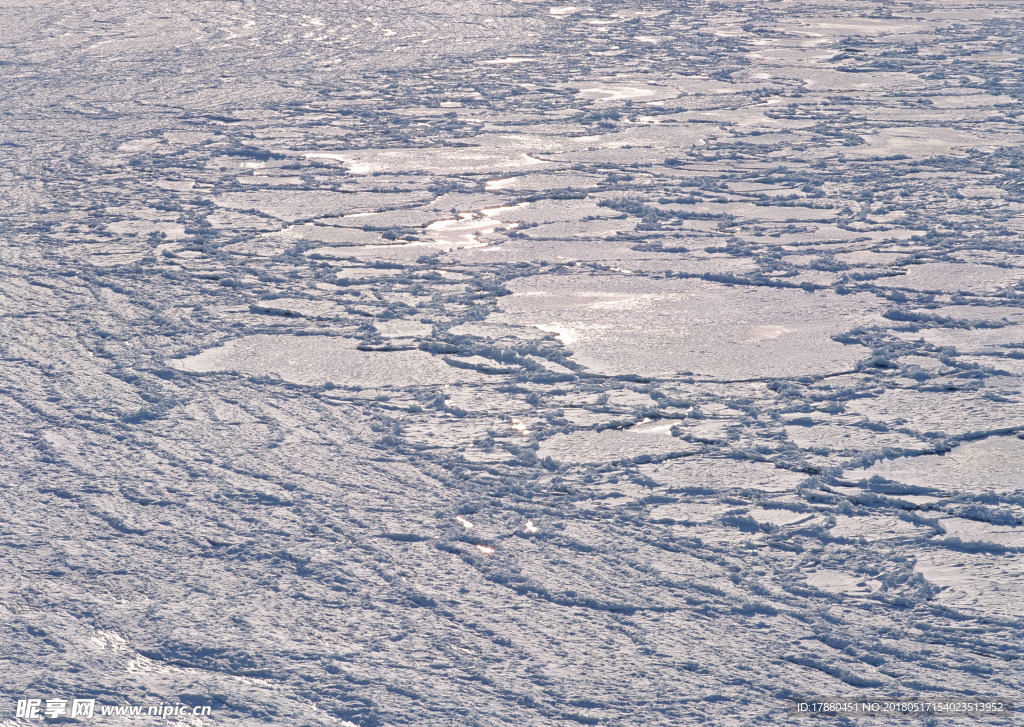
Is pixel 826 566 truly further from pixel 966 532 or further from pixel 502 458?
pixel 502 458

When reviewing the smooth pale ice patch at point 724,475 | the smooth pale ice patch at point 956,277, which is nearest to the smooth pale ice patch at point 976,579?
the smooth pale ice patch at point 724,475

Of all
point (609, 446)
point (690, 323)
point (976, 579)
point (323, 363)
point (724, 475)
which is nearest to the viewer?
point (976, 579)

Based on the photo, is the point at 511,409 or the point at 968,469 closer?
the point at 968,469

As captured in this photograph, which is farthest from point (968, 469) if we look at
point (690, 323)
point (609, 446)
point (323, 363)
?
point (323, 363)

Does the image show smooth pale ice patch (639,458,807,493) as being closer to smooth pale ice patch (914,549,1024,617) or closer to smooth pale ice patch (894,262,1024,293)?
smooth pale ice patch (914,549,1024,617)

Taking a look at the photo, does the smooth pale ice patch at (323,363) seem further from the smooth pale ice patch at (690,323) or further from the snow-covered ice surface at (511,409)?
the smooth pale ice patch at (690,323)

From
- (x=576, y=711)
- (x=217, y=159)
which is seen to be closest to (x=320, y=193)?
(x=217, y=159)

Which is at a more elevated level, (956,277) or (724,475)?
(956,277)

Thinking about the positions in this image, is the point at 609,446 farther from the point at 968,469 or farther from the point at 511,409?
the point at 968,469
